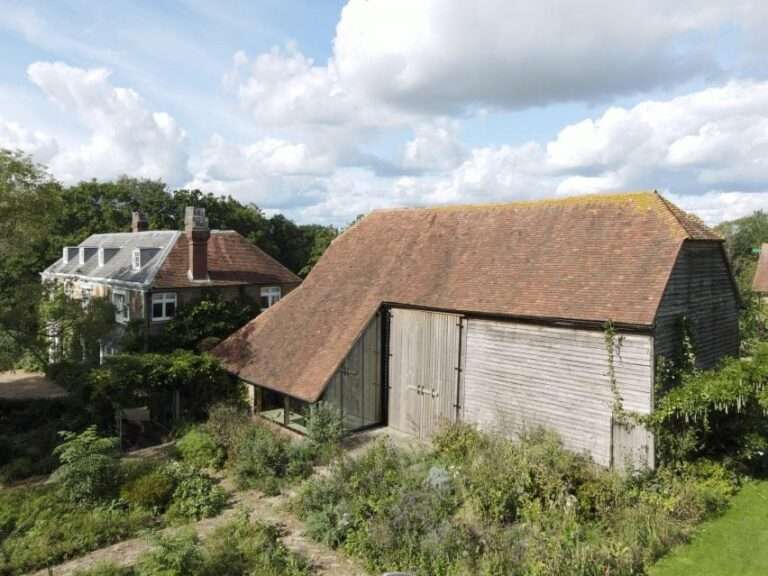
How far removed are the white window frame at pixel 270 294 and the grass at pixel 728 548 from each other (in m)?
21.7

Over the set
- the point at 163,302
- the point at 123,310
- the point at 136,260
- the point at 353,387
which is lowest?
the point at 353,387

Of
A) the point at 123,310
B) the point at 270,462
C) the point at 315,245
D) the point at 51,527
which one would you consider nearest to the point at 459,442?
the point at 270,462

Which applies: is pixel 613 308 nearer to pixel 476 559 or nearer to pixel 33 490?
pixel 476 559

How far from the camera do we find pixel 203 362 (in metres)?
21.0

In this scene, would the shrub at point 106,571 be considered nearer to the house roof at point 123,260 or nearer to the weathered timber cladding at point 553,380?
the weathered timber cladding at point 553,380

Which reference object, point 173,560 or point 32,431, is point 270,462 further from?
point 32,431

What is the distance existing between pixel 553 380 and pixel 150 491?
11.3 meters

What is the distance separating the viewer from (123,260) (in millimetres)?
30531

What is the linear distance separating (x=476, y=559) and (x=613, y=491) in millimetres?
4096

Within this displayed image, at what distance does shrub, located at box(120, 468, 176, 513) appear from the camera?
14.0 metres

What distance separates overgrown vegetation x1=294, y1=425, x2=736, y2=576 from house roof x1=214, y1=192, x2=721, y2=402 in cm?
390

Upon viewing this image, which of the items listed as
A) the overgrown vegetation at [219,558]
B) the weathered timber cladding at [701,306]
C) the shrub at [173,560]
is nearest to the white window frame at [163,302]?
the overgrown vegetation at [219,558]

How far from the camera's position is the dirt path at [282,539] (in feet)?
36.6

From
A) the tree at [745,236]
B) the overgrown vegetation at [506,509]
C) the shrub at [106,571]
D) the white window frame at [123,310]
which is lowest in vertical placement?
the shrub at [106,571]
